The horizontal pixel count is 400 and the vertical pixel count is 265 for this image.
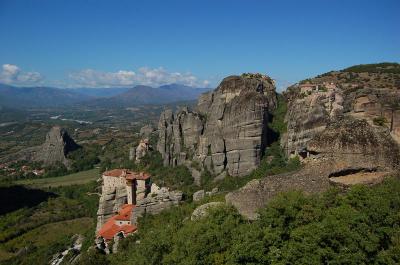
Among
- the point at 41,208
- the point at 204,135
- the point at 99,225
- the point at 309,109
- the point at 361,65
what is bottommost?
the point at 41,208

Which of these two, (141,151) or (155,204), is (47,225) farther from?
(155,204)

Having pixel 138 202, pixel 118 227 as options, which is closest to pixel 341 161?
pixel 118 227

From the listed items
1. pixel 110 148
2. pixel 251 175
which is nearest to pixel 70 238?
pixel 251 175

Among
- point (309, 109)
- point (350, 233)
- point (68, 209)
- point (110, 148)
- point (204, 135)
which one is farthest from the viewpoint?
point (110, 148)

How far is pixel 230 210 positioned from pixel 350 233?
539cm

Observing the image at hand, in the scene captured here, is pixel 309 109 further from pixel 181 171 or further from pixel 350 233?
pixel 350 233

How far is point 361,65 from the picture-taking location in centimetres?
9562

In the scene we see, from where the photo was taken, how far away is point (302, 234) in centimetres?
1459

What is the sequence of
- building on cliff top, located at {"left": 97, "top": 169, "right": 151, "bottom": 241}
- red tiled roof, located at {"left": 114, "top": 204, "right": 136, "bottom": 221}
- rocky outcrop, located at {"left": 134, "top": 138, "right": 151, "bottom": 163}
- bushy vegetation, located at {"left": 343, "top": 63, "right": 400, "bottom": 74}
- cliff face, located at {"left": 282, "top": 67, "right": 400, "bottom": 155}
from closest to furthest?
building on cliff top, located at {"left": 97, "top": 169, "right": 151, "bottom": 241}, red tiled roof, located at {"left": 114, "top": 204, "right": 136, "bottom": 221}, cliff face, located at {"left": 282, "top": 67, "right": 400, "bottom": 155}, rocky outcrop, located at {"left": 134, "top": 138, "right": 151, "bottom": 163}, bushy vegetation, located at {"left": 343, "top": 63, "right": 400, "bottom": 74}

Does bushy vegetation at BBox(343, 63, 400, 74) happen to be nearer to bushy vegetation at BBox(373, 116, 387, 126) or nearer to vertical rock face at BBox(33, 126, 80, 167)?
bushy vegetation at BBox(373, 116, 387, 126)

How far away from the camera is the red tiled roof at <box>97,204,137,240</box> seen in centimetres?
3644

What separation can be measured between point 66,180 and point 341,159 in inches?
3432

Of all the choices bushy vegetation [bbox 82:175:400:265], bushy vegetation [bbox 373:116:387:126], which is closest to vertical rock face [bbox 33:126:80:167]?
bushy vegetation [bbox 82:175:400:265]

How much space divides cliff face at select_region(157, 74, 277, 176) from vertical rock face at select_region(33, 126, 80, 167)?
5148 centimetres
